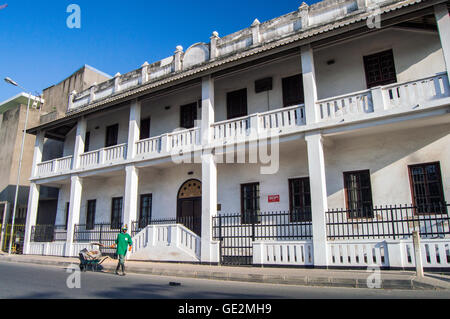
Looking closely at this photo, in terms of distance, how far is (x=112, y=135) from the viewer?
19.9 meters

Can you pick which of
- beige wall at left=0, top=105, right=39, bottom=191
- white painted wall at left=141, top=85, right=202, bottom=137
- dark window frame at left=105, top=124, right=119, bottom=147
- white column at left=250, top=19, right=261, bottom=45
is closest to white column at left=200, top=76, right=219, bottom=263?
white painted wall at left=141, top=85, right=202, bottom=137

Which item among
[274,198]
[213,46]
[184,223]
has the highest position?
[213,46]

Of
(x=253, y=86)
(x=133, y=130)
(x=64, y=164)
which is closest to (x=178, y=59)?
(x=133, y=130)

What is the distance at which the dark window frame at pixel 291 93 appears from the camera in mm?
13852

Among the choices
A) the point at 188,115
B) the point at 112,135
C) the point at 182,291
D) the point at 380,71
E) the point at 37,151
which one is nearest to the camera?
the point at 182,291

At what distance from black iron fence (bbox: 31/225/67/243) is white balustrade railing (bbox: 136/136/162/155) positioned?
23.0ft

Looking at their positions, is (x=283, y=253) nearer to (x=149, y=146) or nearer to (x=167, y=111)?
(x=149, y=146)

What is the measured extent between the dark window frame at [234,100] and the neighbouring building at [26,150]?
13.1 metres

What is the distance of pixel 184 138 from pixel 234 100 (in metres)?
3.08

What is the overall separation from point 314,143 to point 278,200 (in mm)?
3302

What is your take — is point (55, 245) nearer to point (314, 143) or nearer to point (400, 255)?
point (314, 143)

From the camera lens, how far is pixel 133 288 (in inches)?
306

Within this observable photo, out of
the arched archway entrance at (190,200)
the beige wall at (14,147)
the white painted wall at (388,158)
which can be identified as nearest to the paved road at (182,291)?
the white painted wall at (388,158)
